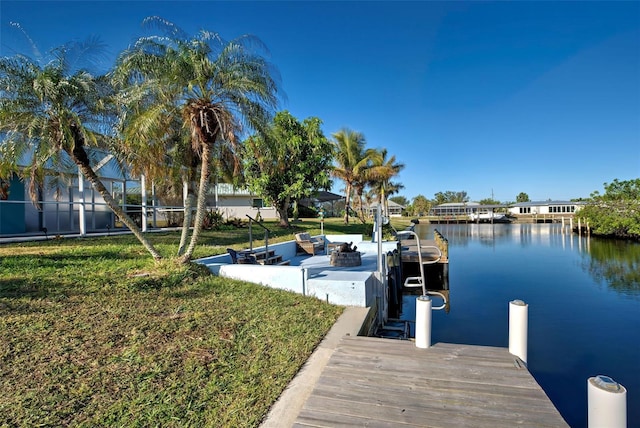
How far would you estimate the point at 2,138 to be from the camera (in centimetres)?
830

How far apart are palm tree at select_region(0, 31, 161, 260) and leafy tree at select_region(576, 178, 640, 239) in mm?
35966

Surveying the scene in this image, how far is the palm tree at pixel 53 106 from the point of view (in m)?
7.16

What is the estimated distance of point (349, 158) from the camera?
85.7ft

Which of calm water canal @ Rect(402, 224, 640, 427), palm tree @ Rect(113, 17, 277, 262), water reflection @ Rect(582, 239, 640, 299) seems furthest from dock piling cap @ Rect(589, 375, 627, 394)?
water reflection @ Rect(582, 239, 640, 299)

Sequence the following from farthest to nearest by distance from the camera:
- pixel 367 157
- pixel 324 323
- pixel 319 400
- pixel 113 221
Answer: pixel 367 157 → pixel 113 221 → pixel 324 323 → pixel 319 400

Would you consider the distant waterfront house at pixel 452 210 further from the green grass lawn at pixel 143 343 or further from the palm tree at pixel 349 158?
the green grass lawn at pixel 143 343

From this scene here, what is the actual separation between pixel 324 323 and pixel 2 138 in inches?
355

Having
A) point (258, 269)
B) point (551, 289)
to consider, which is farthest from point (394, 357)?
point (551, 289)

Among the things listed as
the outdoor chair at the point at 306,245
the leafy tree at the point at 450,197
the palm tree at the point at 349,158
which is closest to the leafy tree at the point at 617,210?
the palm tree at the point at 349,158

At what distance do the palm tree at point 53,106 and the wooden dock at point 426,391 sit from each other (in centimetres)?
574

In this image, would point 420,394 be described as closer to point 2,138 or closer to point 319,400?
point 319,400

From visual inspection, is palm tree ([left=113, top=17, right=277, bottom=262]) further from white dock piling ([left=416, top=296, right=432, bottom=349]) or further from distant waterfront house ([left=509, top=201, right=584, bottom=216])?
distant waterfront house ([left=509, top=201, right=584, bottom=216])

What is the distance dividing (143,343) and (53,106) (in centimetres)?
598

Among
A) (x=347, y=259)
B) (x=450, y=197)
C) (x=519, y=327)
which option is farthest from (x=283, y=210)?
(x=450, y=197)
